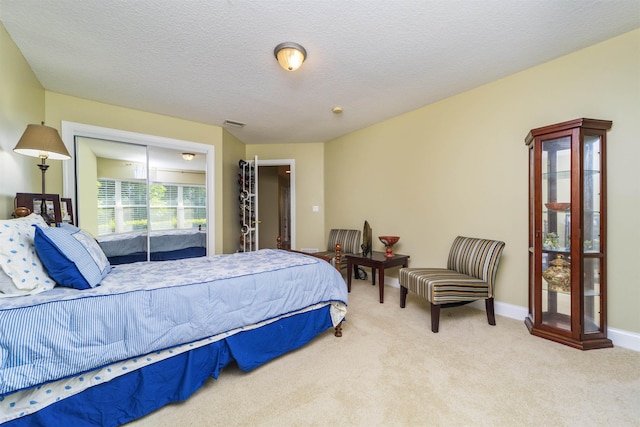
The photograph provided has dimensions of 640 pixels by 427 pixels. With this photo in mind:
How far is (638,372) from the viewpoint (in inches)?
67.9

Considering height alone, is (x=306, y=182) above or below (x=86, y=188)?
above

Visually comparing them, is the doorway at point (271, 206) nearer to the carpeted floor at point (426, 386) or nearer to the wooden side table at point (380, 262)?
the wooden side table at point (380, 262)

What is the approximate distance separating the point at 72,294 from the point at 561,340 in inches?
134

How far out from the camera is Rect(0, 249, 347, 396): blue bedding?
3.71ft

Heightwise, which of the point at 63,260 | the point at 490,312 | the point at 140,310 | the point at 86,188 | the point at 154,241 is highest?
the point at 86,188

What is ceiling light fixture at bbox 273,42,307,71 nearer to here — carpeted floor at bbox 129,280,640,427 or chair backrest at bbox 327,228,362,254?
carpeted floor at bbox 129,280,640,427

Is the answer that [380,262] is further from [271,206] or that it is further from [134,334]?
[271,206]

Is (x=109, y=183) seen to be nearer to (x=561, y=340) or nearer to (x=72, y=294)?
(x=72, y=294)

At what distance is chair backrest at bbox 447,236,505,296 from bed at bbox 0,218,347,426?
1.72 meters

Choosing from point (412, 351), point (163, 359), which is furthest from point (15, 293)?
point (412, 351)

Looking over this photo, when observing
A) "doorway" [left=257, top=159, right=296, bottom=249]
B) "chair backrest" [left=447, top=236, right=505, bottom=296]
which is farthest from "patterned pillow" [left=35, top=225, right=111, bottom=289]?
"doorway" [left=257, top=159, right=296, bottom=249]

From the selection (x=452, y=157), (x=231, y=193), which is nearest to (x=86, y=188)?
(x=231, y=193)

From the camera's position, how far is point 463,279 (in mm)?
2438

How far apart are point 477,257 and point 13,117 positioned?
4229mm
